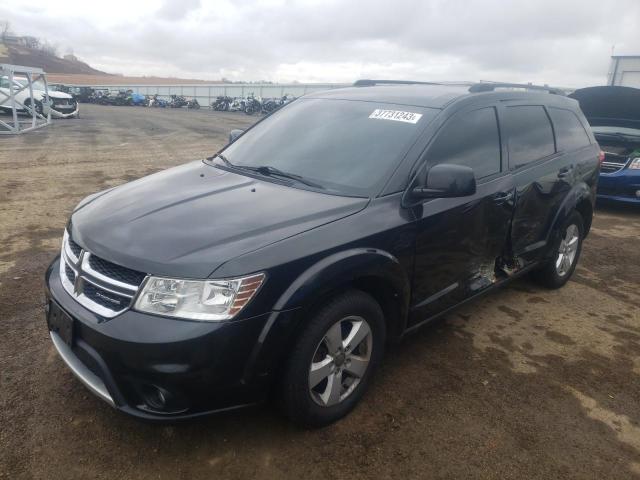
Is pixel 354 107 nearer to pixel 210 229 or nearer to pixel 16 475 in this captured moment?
pixel 210 229

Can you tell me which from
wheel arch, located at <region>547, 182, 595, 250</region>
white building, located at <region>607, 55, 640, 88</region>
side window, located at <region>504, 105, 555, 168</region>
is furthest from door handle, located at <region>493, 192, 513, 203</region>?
white building, located at <region>607, 55, 640, 88</region>

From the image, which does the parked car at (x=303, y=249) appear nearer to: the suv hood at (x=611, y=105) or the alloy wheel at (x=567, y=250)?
the alloy wheel at (x=567, y=250)

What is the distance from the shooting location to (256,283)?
2160 millimetres

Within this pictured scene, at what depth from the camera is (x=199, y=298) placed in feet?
6.98

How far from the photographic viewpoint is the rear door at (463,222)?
2.95m

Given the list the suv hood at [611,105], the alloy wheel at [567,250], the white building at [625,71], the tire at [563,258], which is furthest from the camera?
the white building at [625,71]

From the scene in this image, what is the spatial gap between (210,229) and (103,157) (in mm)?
10455

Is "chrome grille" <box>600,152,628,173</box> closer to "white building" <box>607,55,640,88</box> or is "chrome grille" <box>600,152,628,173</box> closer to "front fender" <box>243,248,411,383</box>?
"front fender" <box>243,248,411,383</box>

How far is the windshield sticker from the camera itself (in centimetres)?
310

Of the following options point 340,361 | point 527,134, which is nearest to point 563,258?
point 527,134

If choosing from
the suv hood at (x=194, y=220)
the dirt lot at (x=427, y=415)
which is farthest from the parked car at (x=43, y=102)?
the suv hood at (x=194, y=220)

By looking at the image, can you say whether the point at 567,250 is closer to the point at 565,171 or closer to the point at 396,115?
the point at 565,171

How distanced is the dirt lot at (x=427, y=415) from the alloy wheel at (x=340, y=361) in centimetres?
21

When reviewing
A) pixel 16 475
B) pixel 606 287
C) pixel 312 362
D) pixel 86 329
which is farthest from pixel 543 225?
pixel 16 475
